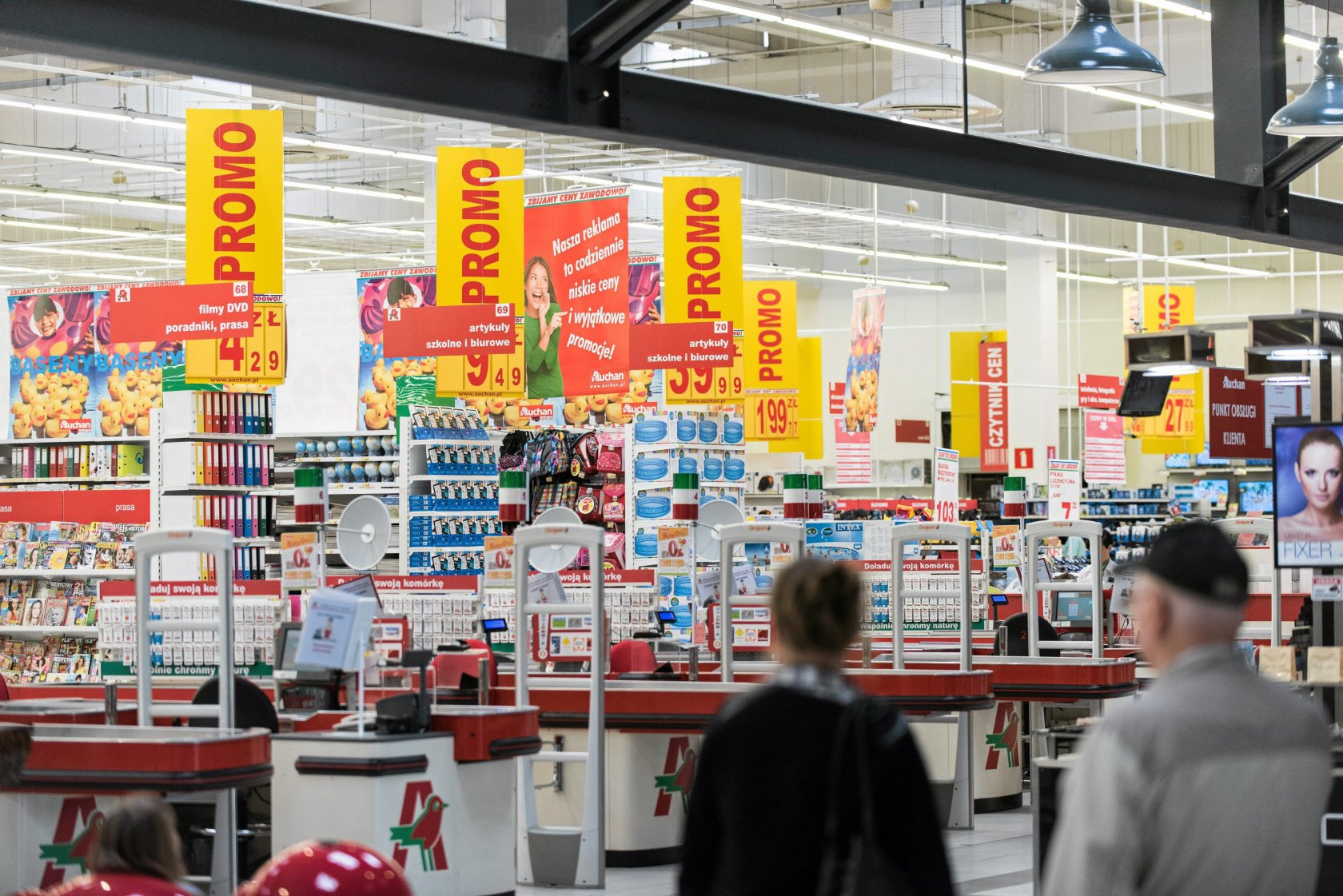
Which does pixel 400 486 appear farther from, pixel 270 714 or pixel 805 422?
pixel 805 422

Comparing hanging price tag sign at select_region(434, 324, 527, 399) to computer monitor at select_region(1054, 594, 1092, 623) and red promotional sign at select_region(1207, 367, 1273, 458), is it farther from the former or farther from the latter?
red promotional sign at select_region(1207, 367, 1273, 458)

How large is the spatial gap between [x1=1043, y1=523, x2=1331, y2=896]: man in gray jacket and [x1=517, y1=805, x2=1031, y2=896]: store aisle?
15.5ft

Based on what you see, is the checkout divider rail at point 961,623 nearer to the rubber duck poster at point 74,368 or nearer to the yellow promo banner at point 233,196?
the yellow promo banner at point 233,196

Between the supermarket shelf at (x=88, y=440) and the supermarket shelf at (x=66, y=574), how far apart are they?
5.40 ft

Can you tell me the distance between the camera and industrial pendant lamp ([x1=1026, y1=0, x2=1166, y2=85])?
21.2 ft

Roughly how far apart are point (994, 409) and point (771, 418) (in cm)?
881

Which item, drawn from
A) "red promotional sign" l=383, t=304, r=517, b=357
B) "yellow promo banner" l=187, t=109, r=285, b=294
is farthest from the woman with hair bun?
"red promotional sign" l=383, t=304, r=517, b=357

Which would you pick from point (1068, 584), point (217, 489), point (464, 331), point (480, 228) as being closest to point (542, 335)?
point (480, 228)

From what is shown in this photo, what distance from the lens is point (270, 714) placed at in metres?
7.13

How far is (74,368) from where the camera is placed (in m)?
17.8

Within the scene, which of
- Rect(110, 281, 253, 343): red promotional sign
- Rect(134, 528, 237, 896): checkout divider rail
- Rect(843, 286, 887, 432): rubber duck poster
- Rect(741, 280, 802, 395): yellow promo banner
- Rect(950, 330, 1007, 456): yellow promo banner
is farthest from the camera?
Rect(950, 330, 1007, 456): yellow promo banner

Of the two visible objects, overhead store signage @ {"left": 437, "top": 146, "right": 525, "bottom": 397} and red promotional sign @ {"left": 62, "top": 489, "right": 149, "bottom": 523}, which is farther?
red promotional sign @ {"left": 62, "top": 489, "right": 149, "bottom": 523}

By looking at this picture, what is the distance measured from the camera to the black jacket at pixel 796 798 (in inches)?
104

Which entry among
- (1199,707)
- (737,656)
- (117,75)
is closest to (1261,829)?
(1199,707)
